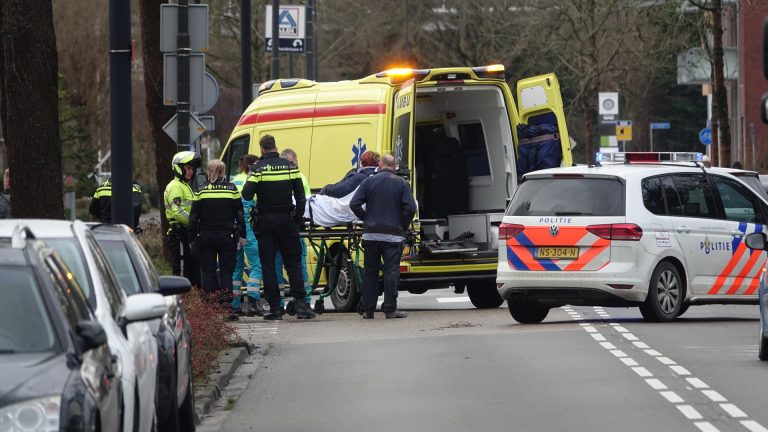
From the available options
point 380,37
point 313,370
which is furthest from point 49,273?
point 380,37

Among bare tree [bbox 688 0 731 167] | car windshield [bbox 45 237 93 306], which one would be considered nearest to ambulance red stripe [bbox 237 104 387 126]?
car windshield [bbox 45 237 93 306]

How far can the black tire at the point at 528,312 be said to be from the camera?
62.0 ft

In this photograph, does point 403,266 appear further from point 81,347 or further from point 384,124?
point 81,347

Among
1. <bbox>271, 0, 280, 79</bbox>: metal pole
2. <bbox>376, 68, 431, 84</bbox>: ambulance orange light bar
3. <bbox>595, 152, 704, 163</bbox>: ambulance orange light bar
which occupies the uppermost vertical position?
<bbox>271, 0, 280, 79</bbox>: metal pole

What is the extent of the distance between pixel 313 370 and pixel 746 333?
194 inches

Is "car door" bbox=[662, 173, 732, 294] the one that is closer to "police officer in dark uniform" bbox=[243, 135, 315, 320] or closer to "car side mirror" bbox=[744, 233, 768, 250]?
"car side mirror" bbox=[744, 233, 768, 250]

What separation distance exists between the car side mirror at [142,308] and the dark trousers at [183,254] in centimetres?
1194

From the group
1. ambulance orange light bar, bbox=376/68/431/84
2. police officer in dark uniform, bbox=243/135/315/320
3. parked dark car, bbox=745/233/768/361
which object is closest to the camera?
parked dark car, bbox=745/233/768/361

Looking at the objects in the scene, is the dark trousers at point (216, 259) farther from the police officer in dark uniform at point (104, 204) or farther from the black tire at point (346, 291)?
the police officer in dark uniform at point (104, 204)

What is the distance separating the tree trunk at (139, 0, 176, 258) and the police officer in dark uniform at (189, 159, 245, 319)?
479cm

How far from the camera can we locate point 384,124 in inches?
822

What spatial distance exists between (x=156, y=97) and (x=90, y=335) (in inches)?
701

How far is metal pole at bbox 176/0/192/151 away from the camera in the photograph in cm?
1944

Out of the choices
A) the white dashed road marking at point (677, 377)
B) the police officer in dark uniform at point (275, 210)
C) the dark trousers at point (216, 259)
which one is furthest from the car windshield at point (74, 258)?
the police officer in dark uniform at point (275, 210)
